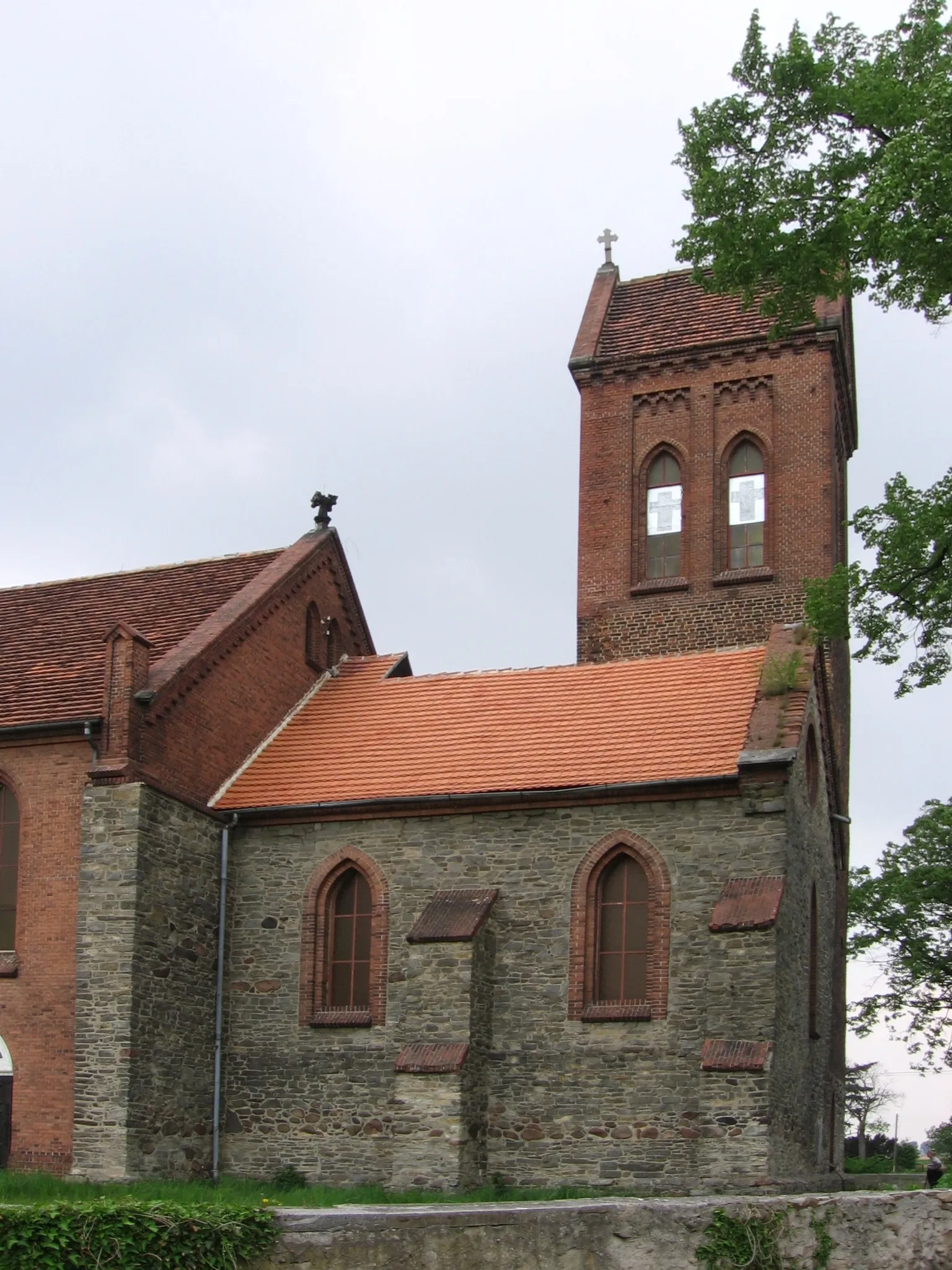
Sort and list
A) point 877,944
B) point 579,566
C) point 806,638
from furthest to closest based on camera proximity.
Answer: point 877,944, point 579,566, point 806,638

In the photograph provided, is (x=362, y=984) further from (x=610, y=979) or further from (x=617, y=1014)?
(x=617, y=1014)

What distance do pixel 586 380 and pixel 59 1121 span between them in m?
19.2

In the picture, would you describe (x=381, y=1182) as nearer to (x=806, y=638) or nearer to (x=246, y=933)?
(x=246, y=933)

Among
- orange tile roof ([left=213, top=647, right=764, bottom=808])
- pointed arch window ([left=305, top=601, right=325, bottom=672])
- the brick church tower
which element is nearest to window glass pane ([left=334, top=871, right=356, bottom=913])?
orange tile roof ([left=213, top=647, right=764, bottom=808])

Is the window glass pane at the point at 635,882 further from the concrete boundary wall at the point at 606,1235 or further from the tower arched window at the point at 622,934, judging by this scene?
the concrete boundary wall at the point at 606,1235

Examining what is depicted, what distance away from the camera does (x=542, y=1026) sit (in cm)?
2261

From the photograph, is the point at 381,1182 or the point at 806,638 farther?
the point at 806,638

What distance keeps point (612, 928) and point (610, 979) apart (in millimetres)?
707

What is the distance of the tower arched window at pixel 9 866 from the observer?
78.1 ft

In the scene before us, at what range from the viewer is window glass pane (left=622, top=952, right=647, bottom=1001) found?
73.5 ft

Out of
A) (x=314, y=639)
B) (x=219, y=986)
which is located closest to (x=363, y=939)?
(x=219, y=986)

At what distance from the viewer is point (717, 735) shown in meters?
23.7

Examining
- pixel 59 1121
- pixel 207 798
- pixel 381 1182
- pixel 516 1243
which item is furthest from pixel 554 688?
pixel 516 1243

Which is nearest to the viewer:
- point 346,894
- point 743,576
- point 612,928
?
point 612,928
